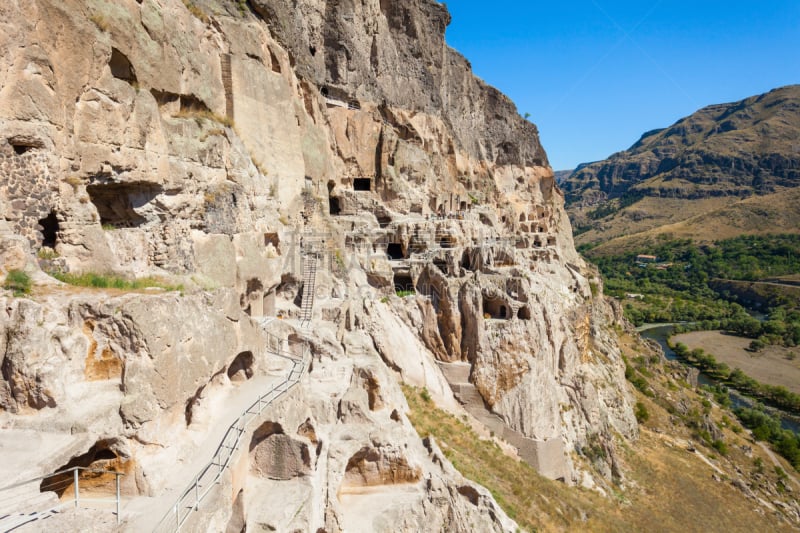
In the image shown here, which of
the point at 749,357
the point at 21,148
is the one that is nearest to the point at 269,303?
the point at 21,148

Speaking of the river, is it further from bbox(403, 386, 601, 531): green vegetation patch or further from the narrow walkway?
the narrow walkway

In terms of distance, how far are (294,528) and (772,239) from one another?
150m

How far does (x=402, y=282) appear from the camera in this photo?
2512 cm

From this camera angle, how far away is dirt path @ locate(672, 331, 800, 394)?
61.2 m

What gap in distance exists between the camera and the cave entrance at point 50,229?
943cm

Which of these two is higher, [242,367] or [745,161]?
[745,161]

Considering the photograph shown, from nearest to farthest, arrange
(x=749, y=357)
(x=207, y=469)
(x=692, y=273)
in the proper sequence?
1. (x=207, y=469)
2. (x=749, y=357)
3. (x=692, y=273)

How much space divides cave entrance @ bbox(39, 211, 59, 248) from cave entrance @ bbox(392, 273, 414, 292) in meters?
16.5

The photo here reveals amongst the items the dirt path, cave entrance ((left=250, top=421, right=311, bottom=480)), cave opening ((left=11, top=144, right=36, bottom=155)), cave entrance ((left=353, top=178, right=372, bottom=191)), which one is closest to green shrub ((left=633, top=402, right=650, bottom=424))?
cave entrance ((left=353, top=178, right=372, bottom=191))

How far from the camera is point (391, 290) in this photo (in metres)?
23.5

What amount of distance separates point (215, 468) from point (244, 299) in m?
7.65

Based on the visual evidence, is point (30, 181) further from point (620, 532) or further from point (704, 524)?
point (704, 524)

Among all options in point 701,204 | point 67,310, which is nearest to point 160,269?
point 67,310

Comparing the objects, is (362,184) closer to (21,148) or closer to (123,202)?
(123,202)
